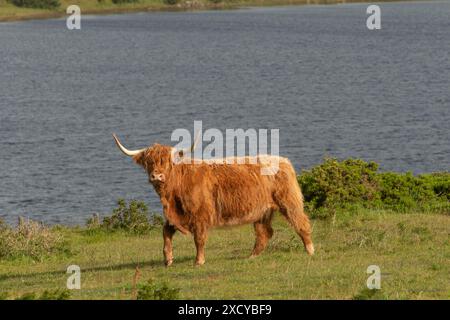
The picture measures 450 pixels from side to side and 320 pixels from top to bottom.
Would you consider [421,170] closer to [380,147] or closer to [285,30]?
[380,147]

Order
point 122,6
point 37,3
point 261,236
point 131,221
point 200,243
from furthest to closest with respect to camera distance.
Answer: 1. point 122,6
2. point 37,3
3. point 131,221
4. point 261,236
5. point 200,243

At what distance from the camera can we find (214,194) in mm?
16641

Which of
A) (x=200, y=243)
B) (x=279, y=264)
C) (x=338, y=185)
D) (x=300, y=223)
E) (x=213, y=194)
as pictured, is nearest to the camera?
(x=279, y=264)

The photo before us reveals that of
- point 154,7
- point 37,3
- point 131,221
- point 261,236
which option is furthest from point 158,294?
point 154,7

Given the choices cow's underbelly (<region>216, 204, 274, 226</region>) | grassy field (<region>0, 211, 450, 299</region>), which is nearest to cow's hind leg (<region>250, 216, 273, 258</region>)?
grassy field (<region>0, 211, 450, 299</region>)

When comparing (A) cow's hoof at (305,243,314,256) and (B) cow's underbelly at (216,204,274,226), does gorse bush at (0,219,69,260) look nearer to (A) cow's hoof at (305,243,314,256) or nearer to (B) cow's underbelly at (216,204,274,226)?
(B) cow's underbelly at (216,204,274,226)

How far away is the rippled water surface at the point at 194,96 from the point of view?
4147 centimetres

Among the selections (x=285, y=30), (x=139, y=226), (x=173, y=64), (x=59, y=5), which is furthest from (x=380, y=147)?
(x=59, y=5)

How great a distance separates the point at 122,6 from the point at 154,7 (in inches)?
292

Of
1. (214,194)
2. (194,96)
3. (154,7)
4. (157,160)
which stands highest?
(154,7)

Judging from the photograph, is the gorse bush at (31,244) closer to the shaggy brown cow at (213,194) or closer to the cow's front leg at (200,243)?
the shaggy brown cow at (213,194)

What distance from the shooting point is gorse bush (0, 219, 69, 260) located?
20.3 metres

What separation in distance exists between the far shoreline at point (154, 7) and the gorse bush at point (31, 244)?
122 meters

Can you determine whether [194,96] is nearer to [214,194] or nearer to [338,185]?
[338,185]
